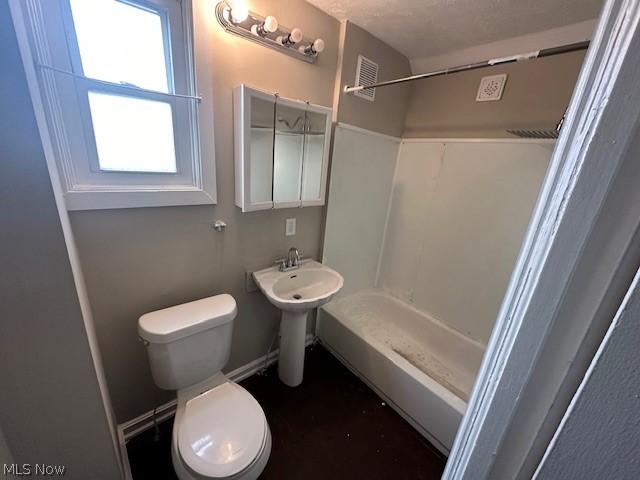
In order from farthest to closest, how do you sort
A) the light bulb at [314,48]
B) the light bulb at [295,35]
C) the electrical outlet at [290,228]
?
the electrical outlet at [290,228]
the light bulb at [314,48]
the light bulb at [295,35]

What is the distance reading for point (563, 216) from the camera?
33cm

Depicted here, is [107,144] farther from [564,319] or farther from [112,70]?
[564,319]

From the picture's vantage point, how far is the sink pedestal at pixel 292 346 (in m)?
1.61

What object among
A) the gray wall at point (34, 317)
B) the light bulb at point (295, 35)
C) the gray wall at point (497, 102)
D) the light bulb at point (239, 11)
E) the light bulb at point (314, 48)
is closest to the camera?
the gray wall at point (34, 317)

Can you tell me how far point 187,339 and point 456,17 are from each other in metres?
2.16

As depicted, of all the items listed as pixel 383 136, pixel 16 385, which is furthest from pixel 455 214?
pixel 16 385

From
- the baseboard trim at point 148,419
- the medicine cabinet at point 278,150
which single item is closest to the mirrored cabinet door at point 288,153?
the medicine cabinet at point 278,150

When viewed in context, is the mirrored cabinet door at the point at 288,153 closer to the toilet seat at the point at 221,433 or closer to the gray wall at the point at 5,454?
the toilet seat at the point at 221,433

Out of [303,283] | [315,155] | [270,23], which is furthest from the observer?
[303,283]

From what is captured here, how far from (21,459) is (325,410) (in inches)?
52.5

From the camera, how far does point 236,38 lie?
3.96ft

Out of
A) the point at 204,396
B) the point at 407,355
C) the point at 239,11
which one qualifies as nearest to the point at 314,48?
the point at 239,11

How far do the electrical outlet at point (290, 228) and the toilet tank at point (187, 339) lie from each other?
58 cm

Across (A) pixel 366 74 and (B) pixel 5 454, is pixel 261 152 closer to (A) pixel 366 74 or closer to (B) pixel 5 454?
(A) pixel 366 74
